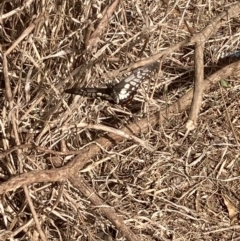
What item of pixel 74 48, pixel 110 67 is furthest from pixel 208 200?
pixel 74 48

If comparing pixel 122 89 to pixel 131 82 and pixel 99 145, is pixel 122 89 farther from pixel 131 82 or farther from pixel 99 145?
pixel 99 145

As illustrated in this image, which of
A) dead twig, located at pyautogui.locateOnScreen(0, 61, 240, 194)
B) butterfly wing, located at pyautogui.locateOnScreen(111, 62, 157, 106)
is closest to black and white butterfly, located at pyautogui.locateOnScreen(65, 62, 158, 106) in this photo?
butterfly wing, located at pyautogui.locateOnScreen(111, 62, 157, 106)

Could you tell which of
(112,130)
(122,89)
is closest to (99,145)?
(112,130)

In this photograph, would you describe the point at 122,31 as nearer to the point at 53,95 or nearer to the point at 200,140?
the point at 53,95

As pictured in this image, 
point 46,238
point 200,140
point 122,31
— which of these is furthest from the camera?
point 200,140

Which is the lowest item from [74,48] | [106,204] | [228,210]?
[228,210]

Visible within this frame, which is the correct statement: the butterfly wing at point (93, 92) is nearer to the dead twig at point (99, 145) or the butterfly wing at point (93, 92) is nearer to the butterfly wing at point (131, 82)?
the butterfly wing at point (131, 82)

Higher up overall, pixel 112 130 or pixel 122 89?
pixel 122 89
